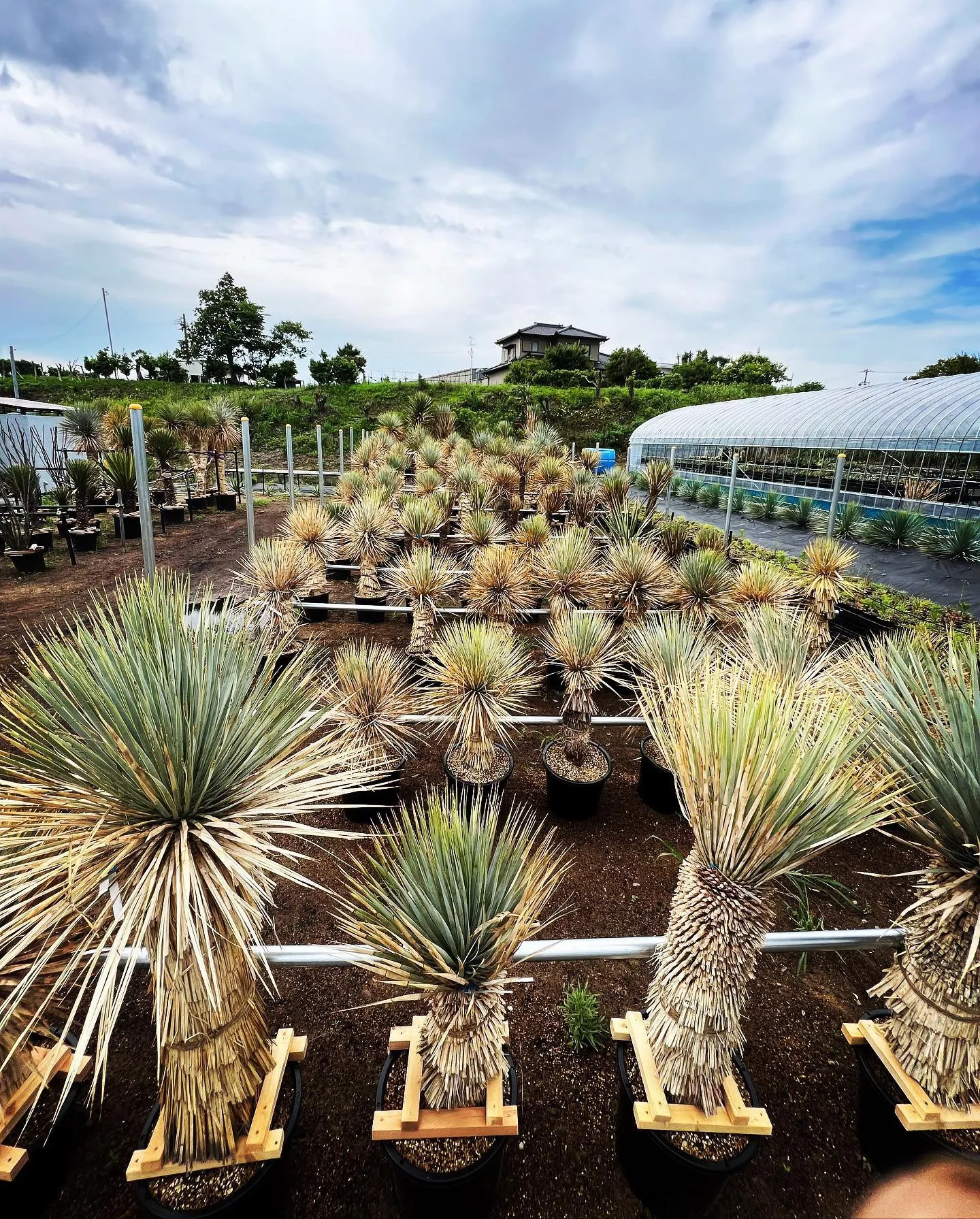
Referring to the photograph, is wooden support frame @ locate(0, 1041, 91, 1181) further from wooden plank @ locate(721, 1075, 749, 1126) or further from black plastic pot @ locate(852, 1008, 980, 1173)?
black plastic pot @ locate(852, 1008, 980, 1173)

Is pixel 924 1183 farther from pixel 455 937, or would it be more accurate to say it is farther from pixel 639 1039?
pixel 455 937

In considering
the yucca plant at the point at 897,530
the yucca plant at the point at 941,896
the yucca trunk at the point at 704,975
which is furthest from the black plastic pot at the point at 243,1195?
the yucca plant at the point at 897,530

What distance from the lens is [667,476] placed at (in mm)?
8633

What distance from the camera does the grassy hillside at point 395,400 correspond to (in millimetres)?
28203

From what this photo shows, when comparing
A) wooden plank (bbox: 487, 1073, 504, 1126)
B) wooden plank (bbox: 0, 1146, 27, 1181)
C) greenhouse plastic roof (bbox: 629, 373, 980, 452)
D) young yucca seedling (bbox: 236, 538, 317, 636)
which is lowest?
wooden plank (bbox: 0, 1146, 27, 1181)

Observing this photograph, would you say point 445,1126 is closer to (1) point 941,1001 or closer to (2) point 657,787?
(1) point 941,1001

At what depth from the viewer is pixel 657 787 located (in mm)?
3984

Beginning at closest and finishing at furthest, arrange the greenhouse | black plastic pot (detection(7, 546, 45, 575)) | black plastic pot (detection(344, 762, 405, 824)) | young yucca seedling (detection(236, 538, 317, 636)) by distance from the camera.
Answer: black plastic pot (detection(344, 762, 405, 824)) < young yucca seedling (detection(236, 538, 317, 636)) < black plastic pot (detection(7, 546, 45, 575)) < the greenhouse

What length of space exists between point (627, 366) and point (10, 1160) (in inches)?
1608

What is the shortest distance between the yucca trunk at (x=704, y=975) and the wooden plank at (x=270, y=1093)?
128cm

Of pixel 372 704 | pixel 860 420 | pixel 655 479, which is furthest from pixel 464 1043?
pixel 860 420

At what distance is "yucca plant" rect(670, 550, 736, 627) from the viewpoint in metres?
5.27

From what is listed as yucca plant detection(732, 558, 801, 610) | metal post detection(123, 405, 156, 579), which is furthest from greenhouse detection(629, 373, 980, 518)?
metal post detection(123, 405, 156, 579)

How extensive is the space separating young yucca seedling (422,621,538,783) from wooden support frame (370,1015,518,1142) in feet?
6.83
